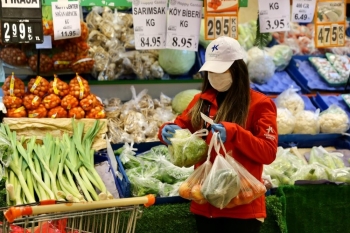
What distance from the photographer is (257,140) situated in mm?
2518

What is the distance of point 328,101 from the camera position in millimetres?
4773

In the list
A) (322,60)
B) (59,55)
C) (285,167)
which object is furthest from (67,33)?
(322,60)

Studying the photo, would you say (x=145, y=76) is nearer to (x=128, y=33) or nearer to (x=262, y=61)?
(x=128, y=33)

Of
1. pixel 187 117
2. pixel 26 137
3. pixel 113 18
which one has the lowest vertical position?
pixel 26 137

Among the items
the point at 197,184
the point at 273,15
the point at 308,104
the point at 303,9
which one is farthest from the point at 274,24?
the point at 197,184

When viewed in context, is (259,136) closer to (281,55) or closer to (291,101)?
(291,101)

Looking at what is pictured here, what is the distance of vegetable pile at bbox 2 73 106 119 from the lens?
12.2ft

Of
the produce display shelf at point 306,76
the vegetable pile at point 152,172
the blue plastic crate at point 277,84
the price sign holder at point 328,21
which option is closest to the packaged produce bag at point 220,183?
the vegetable pile at point 152,172

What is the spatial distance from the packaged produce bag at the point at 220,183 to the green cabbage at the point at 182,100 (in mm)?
1887

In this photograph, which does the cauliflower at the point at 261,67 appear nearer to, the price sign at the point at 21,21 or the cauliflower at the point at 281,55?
the cauliflower at the point at 281,55

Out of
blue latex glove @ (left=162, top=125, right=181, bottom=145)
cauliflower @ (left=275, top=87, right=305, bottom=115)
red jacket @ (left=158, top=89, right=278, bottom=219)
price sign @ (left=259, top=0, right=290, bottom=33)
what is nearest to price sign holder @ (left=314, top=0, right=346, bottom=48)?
price sign @ (left=259, top=0, right=290, bottom=33)

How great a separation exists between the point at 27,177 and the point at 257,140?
1.43m

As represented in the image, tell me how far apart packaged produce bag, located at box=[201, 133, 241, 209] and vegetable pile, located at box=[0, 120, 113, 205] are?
672 millimetres

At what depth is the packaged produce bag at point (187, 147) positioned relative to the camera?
102 inches
